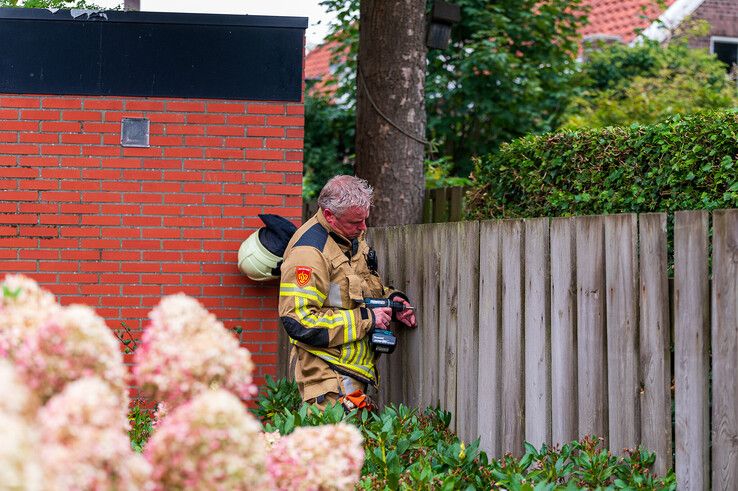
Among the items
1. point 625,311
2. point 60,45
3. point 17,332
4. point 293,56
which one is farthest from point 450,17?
point 17,332

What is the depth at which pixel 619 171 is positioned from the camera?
5223mm

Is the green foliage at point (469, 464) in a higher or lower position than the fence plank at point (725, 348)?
lower

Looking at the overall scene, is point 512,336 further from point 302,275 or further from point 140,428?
point 140,428

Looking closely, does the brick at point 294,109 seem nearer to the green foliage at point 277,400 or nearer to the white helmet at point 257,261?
the white helmet at point 257,261

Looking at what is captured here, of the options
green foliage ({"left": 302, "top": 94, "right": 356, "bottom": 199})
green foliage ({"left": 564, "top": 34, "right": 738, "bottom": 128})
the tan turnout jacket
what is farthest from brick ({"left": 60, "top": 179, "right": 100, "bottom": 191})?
green foliage ({"left": 302, "top": 94, "right": 356, "bottom": 199})

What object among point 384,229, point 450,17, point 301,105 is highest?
point 450,17

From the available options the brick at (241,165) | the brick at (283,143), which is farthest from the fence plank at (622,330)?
the brick at (241,165)

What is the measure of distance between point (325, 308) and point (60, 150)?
2236 mm

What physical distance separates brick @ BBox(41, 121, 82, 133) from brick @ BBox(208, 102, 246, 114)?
2.77 feet

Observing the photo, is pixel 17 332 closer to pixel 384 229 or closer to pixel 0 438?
pixel 0 438

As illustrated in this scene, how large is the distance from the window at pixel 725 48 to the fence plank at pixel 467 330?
55.7ft

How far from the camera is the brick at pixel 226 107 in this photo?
6.02 meters

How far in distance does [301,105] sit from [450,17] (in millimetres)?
2432

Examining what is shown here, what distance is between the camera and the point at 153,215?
6.00m
